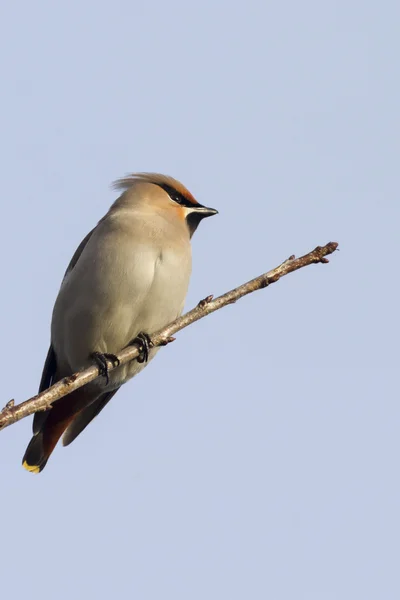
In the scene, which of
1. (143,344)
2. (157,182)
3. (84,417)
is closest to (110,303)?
(143,344)

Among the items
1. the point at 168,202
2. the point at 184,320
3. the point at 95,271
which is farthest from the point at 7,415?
the point at 168,202

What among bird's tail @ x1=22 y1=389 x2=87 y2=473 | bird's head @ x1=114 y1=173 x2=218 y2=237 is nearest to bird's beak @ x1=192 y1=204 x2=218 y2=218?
bird's head @ x1=114 y1=173 x2=218 y2=237

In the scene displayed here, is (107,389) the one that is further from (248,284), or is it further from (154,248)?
(248,284)

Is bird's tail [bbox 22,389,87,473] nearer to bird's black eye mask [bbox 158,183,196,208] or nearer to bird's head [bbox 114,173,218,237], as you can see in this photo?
bird's head [bbox 114,173,218,237]

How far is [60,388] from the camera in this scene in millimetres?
3631

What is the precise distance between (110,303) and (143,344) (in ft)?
0.92

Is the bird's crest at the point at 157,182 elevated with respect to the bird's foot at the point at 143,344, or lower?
elevated

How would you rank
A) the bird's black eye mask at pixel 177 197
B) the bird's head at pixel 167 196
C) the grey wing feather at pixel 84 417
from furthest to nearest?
the bird's black eye mask at pixel 177 197, the bird's head at pixel 167 196, the grey wing feather at pixel 84 417

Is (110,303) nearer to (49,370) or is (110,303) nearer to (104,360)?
(104,360)

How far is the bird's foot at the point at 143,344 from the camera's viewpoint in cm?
519

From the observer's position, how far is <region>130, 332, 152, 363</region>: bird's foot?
5.19 m

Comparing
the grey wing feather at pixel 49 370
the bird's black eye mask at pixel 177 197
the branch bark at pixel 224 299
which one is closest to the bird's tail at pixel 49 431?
the grey wing feather at pixel 49 370

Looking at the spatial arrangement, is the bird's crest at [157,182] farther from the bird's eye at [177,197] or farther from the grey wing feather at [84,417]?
the grey wing feather at [84,417]

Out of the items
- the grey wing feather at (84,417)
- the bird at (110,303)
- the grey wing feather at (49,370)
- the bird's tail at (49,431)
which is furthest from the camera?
the grey wing feather at (84,417)
